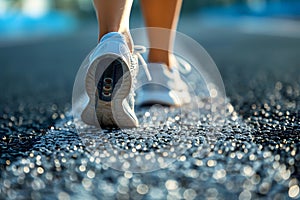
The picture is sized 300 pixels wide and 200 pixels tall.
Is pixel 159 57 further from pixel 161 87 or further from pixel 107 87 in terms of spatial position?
pixel 107 87

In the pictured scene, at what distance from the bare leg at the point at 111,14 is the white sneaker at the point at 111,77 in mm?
77

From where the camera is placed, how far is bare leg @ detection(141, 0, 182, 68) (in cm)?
199

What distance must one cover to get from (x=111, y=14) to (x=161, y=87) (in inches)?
18.7

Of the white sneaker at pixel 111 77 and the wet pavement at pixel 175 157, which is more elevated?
the white sneaker at pixel 111 77

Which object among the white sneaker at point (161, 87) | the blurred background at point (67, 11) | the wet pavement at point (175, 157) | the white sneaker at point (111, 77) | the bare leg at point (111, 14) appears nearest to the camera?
the wet pavement at point (175, 157)

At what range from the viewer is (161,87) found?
6.34 ft

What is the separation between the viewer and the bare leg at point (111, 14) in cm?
155

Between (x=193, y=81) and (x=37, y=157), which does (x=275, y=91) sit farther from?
(x=37, y=157)

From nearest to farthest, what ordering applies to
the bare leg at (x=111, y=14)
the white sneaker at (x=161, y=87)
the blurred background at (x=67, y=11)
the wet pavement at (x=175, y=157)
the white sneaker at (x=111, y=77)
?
the wet pavement at (x=175, y=157)
the white sneaker at (x=111, y=77)
the bare leg at (x=111, y=14)
the white sneaker at (x=161, y=87)
the blurred background at (x=67, y=11)

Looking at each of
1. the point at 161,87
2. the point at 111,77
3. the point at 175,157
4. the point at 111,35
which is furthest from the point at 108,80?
the point at 161,87

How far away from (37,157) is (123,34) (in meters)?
0.50

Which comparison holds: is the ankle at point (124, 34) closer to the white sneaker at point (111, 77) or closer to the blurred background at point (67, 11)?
the white sneaker at point (111, 77)

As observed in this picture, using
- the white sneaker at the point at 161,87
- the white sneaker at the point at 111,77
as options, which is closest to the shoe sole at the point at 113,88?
the white sneaker at the point at 111,77

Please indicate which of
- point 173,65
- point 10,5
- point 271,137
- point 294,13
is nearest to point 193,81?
point 173,65
